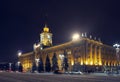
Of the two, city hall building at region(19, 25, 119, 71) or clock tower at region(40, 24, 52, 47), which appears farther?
clock tower at region(40, 24, 52, 47)

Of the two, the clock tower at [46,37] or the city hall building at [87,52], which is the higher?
the clock tower at [46,37]

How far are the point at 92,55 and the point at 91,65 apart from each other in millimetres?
5989

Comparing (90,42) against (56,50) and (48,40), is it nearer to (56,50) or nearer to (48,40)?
(56,50)

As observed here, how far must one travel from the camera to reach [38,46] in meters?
158

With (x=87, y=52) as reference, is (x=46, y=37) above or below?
above

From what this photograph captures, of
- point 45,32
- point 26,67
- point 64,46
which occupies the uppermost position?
point 45,32

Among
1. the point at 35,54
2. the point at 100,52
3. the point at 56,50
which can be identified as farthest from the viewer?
the point at 35,54

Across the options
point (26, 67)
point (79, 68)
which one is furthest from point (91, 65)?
point (26, 67)

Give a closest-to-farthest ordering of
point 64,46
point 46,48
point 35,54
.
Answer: point 64,46
point 46,48
point 35,54

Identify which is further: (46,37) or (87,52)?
(46,37)

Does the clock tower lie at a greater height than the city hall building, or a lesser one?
greater

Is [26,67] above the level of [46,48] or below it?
below

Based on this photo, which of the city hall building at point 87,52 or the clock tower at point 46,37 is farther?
the clock tower at point 46,37

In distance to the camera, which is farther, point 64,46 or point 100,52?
point 64,46
